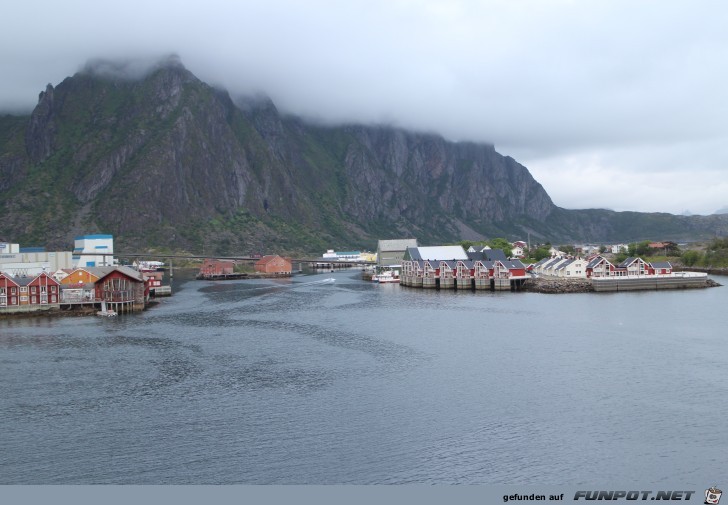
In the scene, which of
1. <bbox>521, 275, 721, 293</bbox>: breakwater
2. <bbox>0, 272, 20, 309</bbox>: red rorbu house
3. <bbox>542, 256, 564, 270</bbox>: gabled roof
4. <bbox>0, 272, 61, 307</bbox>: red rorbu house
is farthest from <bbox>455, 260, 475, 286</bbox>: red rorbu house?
<bbox>0, 272, 20, 309</bbox>: red rorbu house

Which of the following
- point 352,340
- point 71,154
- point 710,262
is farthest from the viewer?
point 71,154

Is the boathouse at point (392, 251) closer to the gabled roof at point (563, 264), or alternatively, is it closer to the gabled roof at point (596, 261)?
the gabled roof at point (563, 264)

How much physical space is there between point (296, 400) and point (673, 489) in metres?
15.0

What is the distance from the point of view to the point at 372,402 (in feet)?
88.8

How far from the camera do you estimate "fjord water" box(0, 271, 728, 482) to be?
20.2 meters

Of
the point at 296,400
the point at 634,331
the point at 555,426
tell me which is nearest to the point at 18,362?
the point at 296,400

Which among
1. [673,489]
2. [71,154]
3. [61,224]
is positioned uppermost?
[71,154]

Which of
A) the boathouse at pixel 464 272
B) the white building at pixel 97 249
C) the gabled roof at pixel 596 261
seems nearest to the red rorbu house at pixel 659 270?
the gabled roof at pixel 596 261

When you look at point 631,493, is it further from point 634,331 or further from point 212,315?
point 212,315

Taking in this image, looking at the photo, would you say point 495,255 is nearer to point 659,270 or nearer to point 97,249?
point 659,270

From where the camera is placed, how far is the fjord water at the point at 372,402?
20.2 metres

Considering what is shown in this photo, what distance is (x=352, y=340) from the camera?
42750mm

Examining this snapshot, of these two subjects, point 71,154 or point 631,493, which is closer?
point 631,493

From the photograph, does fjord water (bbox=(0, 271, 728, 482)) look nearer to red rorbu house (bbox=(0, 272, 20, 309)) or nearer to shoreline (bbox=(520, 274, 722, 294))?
red rorbu house (bbox=(0, 272, 20, 309))
